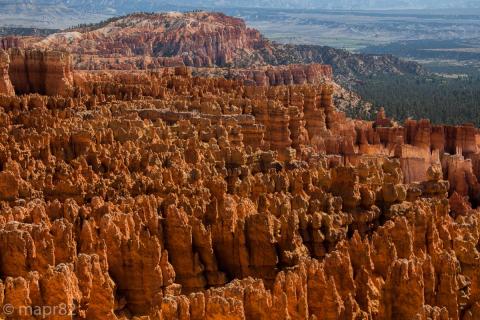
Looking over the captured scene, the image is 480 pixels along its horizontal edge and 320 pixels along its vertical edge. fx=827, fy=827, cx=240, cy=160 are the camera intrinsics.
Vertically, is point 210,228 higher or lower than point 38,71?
higher

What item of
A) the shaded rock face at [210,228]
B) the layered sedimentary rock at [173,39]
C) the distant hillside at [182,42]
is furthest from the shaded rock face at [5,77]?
the layered sedimentary rock at [173,39]

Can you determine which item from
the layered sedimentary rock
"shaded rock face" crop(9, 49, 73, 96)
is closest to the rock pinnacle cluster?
"shaded rock face" crop(9, 49, 73, 96)

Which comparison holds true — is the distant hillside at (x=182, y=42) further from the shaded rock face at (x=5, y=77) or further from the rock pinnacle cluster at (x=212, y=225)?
the rock pinnacle cluster at (x=212, y=225)

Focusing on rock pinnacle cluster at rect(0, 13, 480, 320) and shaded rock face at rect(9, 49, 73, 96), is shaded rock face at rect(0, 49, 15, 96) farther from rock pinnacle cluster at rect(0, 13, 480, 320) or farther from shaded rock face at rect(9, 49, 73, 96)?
rock pinnacle cluster at rect(0, 13, 480, 320)

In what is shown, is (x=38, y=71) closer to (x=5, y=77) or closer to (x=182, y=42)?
(x=5, y=77)

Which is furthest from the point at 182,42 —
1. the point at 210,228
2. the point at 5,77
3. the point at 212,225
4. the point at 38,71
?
the point at 210,228

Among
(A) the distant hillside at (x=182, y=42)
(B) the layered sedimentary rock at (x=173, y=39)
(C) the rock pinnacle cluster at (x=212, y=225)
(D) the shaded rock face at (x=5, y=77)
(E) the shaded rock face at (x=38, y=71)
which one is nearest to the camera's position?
(C) the rock pinnacle cluster at (x=212, y=225)
